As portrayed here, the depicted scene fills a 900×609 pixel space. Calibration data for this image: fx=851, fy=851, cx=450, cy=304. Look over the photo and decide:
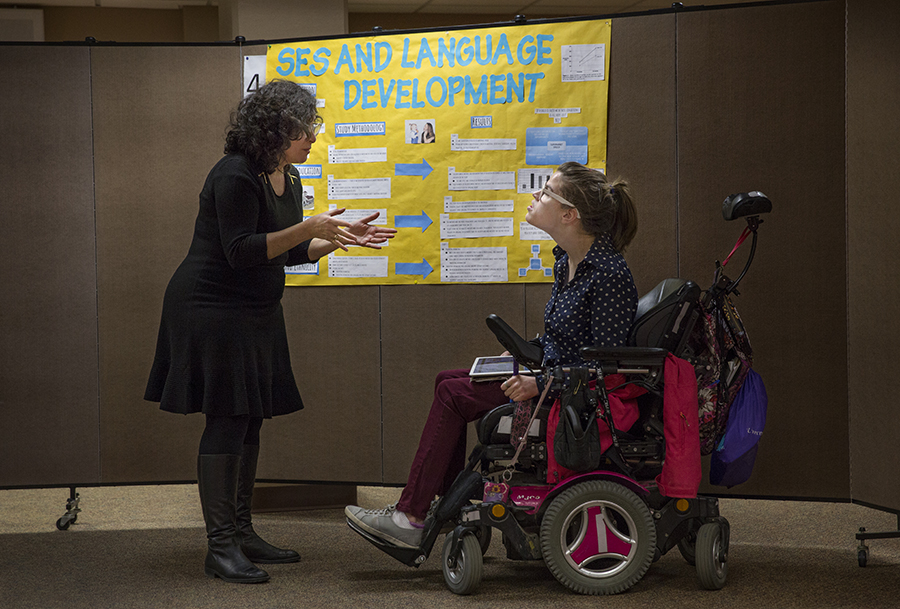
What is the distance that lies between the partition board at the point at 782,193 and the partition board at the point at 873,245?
7cm

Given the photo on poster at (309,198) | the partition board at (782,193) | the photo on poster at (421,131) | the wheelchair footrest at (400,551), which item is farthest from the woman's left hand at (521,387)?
the photo on poster at (309,198)

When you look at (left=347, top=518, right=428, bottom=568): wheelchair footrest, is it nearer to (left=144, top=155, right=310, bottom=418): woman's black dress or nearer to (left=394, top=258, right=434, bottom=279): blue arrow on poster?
(left=144, top=155, right=310, bottom=418): woman's black dress

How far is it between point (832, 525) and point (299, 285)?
2208 millimetres

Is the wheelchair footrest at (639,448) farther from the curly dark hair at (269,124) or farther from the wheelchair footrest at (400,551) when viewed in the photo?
the curly dark hair at (269,124)

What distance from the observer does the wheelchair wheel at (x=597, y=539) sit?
2.26 m

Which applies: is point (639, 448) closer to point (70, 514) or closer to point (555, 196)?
point (555, 196)

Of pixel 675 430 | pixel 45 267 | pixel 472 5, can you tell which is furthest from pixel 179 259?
pixel 472 5

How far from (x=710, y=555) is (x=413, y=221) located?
5.39ft

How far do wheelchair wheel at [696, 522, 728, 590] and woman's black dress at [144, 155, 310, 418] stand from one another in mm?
1312

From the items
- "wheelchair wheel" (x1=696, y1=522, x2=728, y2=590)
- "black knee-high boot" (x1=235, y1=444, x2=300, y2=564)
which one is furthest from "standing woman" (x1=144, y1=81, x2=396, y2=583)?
"wheelchair wheel" (x1=696, y1=522, x2=728, y2=590)

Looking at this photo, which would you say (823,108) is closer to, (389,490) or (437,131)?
(437,131)

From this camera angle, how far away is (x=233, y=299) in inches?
98.1

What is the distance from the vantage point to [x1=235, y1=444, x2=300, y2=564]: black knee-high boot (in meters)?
2.70

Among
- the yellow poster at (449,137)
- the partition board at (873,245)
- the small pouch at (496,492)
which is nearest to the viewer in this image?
the small pouch at (496,492)
